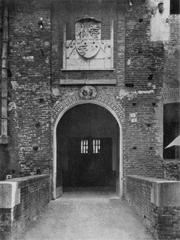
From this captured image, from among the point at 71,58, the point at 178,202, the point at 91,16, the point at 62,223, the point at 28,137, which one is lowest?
the point at 62,223

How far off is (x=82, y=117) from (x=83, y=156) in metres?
2.86

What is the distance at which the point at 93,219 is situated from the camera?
30.0ft

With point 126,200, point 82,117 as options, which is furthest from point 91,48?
point 126,200

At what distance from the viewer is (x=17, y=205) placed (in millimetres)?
7238

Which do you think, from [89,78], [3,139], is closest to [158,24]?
[89,78]

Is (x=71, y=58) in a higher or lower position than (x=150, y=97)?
higher

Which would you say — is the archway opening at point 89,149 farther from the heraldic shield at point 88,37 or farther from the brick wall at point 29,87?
the heraldic shield at point 88,37

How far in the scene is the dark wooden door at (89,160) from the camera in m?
16.0

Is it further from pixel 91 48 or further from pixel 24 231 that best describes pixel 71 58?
pixel 24 231

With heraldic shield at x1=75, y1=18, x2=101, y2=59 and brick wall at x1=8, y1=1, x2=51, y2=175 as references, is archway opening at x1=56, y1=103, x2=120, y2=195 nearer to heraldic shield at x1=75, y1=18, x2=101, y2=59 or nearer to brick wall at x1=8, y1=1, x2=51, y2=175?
brick wall at x1=8, y1=1, x2=51, y2=175

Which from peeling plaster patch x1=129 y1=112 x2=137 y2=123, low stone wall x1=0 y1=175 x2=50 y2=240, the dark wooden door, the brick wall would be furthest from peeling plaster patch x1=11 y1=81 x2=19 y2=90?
the dark wooden door

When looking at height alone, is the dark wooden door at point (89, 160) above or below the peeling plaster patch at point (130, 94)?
below

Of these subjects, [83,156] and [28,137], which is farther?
[83,156]

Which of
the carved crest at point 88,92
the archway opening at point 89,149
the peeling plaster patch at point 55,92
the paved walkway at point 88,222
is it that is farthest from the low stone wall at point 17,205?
the archway opening at point 89,149
